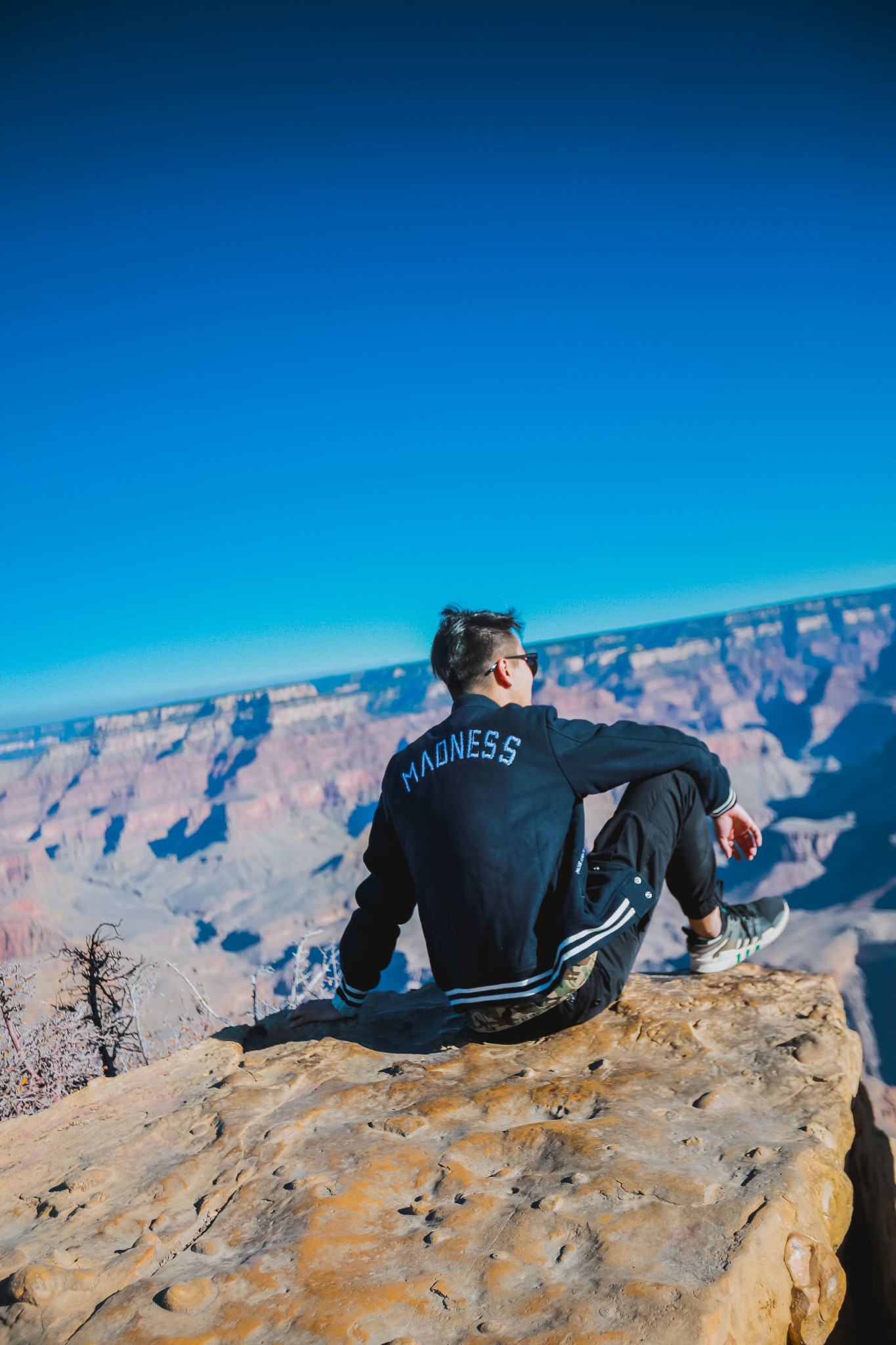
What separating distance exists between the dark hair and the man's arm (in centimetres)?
52

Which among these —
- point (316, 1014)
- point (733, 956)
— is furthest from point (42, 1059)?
point (733, 956)

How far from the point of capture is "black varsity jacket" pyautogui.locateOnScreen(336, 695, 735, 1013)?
213cm

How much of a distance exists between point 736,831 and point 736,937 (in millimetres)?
525

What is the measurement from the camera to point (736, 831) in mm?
2762

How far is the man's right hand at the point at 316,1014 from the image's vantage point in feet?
9.78

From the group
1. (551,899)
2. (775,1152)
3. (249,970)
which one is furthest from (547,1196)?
(249,970)

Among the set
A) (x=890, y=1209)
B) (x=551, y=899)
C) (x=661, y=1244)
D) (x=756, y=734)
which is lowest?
(x=756, y=734)

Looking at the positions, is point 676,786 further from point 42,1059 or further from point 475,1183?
point 42,1059

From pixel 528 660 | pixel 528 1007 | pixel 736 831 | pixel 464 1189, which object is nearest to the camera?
pixel 464 1189

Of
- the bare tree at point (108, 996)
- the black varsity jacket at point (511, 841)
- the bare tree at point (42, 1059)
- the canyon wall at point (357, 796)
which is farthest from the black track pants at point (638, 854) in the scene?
the canyon wall at point (357, 796)

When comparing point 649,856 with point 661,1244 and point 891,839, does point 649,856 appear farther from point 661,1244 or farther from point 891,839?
point 891,839

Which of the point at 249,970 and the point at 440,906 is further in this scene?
the point at 249,970

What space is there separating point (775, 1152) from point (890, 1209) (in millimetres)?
829

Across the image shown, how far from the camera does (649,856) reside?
242 centimetres
